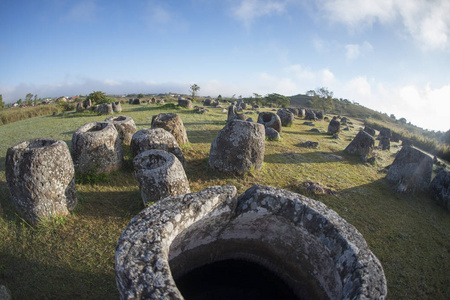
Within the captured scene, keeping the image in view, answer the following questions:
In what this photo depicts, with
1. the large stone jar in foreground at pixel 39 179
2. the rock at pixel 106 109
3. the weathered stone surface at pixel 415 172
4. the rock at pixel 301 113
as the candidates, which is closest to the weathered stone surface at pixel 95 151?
the large stone jar in foreground at pixel 39 179

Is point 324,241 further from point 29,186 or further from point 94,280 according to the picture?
point 29,186

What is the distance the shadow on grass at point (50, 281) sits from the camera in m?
3.94

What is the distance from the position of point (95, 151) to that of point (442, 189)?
11831mm

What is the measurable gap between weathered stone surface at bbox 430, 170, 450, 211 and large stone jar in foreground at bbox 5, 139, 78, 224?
38.7ft

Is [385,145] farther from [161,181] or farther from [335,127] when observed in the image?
[161,181]

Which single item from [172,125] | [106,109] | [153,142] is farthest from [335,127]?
[106,109]

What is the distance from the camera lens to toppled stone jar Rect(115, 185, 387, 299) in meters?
2.50

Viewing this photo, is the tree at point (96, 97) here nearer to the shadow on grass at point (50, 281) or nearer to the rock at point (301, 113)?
the rock at point (301, 113)

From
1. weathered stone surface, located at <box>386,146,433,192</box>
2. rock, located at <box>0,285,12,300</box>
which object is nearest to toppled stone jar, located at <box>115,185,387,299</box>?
rock, located at <box>0,285,12,300</box>

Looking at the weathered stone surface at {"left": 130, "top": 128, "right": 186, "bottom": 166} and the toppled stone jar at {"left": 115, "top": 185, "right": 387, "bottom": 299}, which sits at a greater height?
the weathered stone surface at {"left": 130, "top": 128, "right": 186, "bottom": 166}

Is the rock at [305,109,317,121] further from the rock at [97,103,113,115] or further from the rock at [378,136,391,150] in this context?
the rock at [97,103,113,115]

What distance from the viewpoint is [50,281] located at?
4137mm

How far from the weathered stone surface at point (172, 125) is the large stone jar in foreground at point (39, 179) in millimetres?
4475

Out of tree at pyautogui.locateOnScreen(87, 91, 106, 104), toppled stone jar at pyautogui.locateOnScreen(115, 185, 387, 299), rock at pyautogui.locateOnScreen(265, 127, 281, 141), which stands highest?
tree at pyautogui.locateOnScreen(87, 91, 106, 104)
